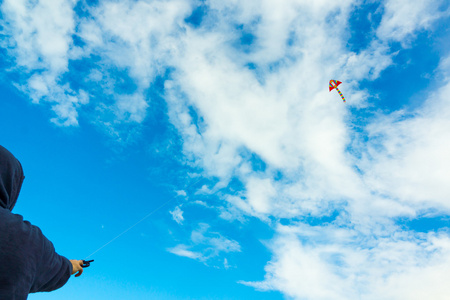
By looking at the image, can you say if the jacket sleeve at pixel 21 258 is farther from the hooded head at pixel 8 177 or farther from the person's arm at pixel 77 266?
the person's arm at pixel 77 266

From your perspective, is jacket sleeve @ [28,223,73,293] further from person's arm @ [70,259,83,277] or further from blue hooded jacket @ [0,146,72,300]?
person's arm @ [70,259,83,277]

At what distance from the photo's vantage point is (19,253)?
2.25 meters

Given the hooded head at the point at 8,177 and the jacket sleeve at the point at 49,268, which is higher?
the hooded head at the point at 8,177

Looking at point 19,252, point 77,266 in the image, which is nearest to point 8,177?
point 19,252

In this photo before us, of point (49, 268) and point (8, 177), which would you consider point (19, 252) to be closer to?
point (49, 268)

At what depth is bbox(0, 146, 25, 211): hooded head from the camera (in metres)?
2.49

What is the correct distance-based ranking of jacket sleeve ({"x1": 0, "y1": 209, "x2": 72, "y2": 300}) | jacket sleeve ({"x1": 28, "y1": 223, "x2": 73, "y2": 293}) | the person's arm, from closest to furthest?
jacket sleeve ({"x1": 0, "y1": 209, "x2": 72, "y2": 300}), jacket sleeve ({"x1": 28, "y1": 223, "x2": 73, "y2": 293}), the person's arm

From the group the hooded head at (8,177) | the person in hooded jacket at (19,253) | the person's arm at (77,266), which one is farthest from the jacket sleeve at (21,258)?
the person's arm at (77,266)

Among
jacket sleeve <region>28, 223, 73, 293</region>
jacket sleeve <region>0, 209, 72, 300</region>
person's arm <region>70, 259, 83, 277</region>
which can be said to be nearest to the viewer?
jacket sleeve <region>0, 209, 72, 300</region>

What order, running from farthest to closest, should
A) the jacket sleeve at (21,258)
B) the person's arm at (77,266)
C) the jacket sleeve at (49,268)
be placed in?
the person's arm at (77,266)
the jacket sleeve at (49,268)
the jacket sleeve at (21,258)

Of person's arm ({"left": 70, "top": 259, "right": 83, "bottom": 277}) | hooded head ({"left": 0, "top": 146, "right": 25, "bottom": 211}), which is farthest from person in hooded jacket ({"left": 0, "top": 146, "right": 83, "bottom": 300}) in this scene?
person's arm ({"left": 70, "top": 259, "right": 83, "bottom": 277})

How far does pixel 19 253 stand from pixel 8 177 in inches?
27.9

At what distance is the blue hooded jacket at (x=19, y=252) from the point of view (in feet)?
7.04

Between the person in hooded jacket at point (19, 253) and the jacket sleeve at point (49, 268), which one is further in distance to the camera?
the jacket sleeve at point (49, 268)
